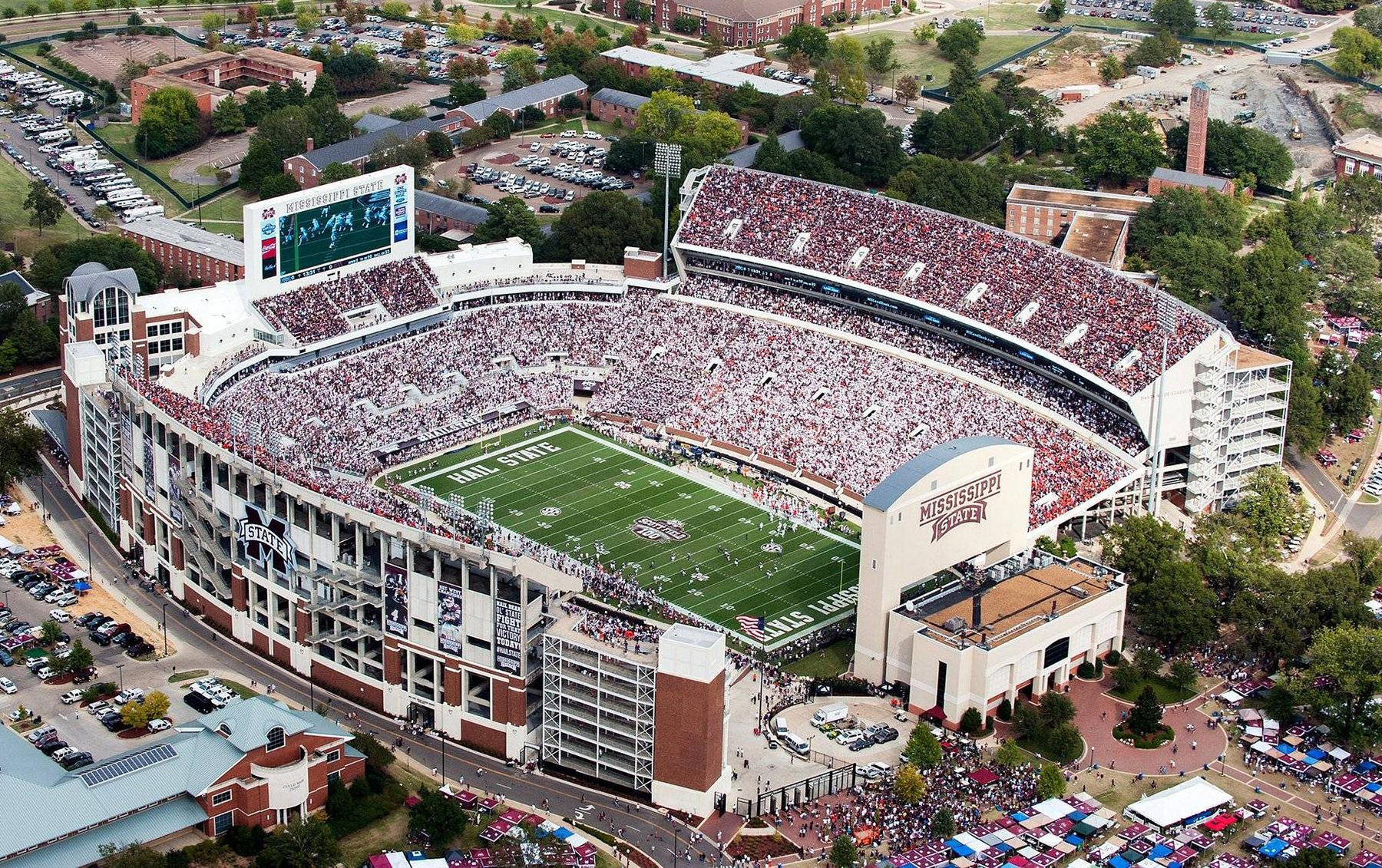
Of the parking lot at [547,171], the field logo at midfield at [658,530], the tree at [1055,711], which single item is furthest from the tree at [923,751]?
the parking lot at [547,171]

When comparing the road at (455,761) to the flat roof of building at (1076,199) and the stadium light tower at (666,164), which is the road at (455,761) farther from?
the flat roof of building at (1076,199)

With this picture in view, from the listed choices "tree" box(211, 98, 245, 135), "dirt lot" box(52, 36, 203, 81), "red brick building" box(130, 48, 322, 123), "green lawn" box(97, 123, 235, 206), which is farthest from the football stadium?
"dirt lot" box(52, 36, 203, 81)

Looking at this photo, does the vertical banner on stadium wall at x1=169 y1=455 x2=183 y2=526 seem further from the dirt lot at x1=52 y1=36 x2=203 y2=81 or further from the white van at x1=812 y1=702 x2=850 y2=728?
the dirt lot at x1=52 y1=36 x2=203 y2=81

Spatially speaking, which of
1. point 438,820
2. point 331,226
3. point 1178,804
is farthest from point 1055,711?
point 331,226

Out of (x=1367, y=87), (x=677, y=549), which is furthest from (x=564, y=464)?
(x=1367, y=87)

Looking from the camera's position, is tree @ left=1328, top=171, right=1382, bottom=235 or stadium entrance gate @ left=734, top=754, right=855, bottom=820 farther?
tree @ left=1328, top=171, right=1382, bottom=235

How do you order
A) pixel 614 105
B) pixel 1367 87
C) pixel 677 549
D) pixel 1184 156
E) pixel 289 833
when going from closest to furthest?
pixel 289 833, pixel 677 549, pixel 1184 156, pixel 614 105, pixel 1367 87

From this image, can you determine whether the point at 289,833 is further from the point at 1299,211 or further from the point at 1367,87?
the point at 1367,87
